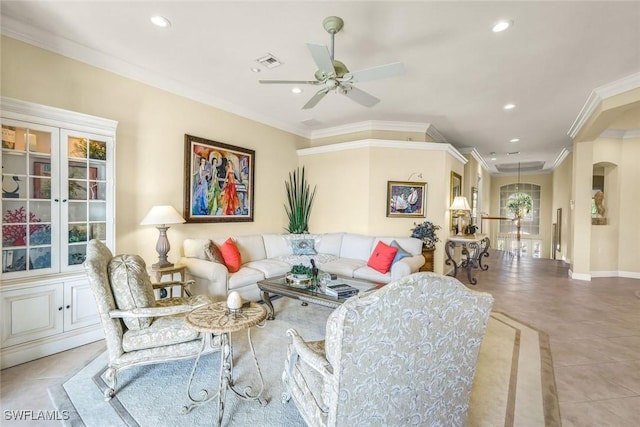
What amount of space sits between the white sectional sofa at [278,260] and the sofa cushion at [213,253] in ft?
0.19

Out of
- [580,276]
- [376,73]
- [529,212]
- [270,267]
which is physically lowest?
[580,276]

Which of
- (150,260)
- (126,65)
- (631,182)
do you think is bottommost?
(150,260)

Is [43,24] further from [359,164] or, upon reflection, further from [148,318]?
[359,164]

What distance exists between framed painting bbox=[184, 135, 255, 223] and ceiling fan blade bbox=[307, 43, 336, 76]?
99.8 inches

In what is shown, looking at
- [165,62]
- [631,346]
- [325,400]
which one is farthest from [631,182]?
[165,62]

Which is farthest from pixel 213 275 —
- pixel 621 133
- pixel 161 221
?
pixel 621 133

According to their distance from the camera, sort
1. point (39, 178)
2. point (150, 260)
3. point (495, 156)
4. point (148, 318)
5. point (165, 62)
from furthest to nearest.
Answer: point (495, 156)
point (150, 260)
point (165, 62)
point (39, 178)
point (148, 318)

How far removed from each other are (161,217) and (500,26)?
405 centimetres

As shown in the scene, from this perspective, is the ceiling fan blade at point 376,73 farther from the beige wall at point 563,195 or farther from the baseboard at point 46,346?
the beige wall at point 563,195

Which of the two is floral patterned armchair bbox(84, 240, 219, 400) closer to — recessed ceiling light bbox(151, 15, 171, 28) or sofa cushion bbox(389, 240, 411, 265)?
recessed ceiling light bbox(151, 15, 171, 28)

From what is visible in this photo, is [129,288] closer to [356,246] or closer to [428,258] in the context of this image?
[356,246]

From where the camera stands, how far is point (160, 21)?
8.71 ft

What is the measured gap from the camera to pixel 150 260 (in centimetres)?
378

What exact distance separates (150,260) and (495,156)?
938 cm
